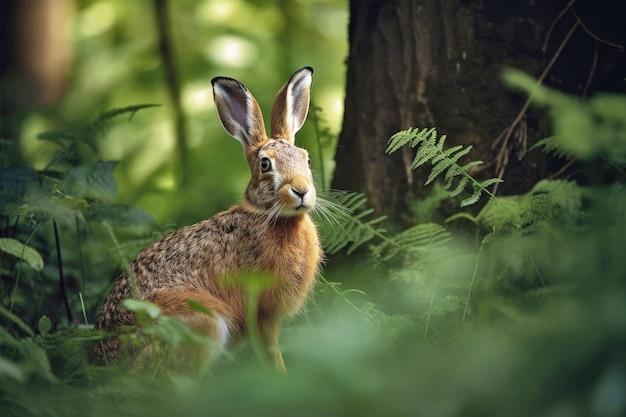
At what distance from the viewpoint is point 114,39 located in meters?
9.77

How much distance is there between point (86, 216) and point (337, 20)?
5.33m

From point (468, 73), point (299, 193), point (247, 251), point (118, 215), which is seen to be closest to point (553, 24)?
point (468, 73)

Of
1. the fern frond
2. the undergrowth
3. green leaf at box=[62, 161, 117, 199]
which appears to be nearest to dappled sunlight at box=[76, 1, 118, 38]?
green leaf at box=[62, 161, 117, 199]

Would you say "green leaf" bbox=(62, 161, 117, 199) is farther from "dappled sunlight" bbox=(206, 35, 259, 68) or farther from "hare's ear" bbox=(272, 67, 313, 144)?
"dappled sunlight" bbox=(206, 35, 259, 68)

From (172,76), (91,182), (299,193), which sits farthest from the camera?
(172,76)

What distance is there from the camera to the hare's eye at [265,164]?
4.75m

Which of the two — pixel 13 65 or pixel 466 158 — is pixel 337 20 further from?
pixel 466 158

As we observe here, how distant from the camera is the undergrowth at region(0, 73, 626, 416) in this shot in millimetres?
2195

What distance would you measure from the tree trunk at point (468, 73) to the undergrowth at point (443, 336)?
66 centimetres

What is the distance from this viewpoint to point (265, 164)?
477cm

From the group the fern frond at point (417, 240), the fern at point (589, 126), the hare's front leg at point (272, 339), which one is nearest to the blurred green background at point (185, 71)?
the fern frond at point (417, 240)

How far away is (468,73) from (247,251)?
6.47 feet

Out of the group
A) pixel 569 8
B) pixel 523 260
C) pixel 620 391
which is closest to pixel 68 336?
pixel 523 260

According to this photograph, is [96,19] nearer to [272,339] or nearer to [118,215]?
[118,215]
